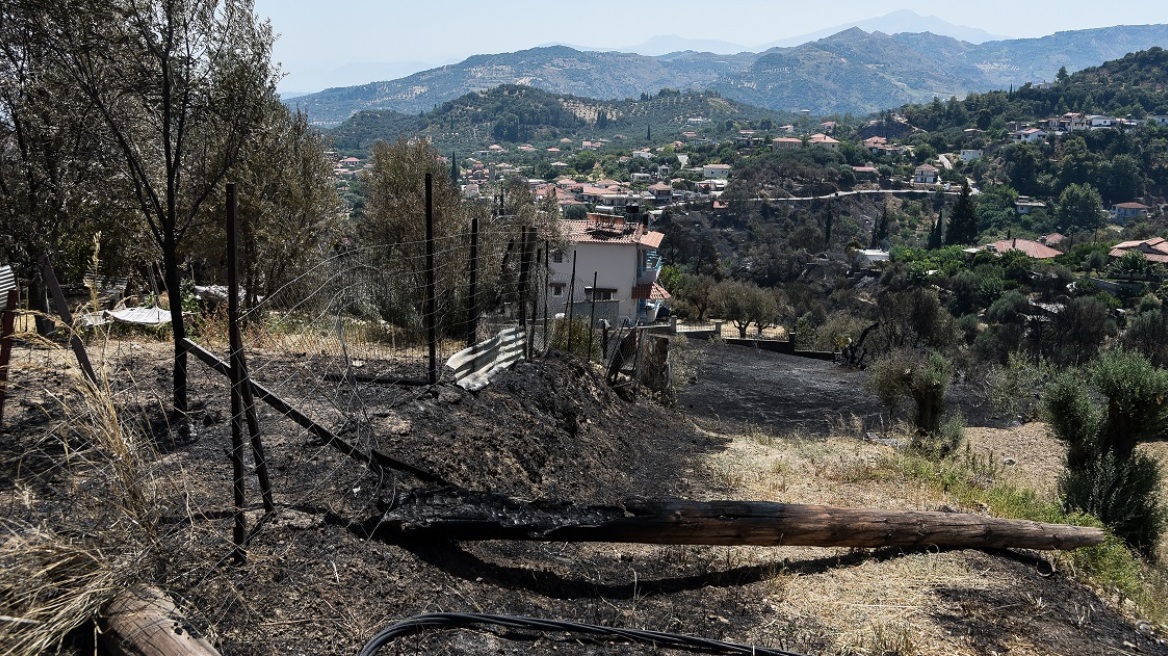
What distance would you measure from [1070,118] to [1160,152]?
33816 mm

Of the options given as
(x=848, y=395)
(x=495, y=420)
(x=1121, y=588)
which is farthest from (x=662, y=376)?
(x=848, y=395)

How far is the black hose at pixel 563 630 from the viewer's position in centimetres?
412

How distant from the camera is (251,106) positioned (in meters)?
7.00

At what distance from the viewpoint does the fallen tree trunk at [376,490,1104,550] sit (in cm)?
515

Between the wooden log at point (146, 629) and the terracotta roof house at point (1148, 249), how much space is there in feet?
299

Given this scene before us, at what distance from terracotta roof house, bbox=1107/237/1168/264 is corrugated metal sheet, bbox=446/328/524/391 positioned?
84712 mm

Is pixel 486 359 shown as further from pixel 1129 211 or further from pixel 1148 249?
pixel 1129 211

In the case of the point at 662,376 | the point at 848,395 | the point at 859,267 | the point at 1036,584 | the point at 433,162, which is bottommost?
the point at 859,267

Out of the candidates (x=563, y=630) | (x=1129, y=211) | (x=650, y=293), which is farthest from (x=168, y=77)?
(x=1129, y=211)

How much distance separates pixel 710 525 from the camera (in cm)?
579

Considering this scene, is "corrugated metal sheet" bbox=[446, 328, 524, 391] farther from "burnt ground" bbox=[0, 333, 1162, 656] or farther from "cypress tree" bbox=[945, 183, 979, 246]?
"cypress tree" bbox=[945, 183, 979, 246]

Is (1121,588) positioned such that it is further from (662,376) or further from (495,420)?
(662,376)

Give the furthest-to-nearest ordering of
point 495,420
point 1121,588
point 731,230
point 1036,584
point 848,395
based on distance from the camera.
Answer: point 731,230 < point 848,395 < point 495,420 < point 1121,588 < point 1036,584

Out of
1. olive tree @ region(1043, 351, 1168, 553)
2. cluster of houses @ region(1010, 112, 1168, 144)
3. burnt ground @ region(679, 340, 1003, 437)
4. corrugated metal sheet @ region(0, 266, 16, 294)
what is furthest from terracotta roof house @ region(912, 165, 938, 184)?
corrugated metal sheet @ region(0, 266, 16, 294)
